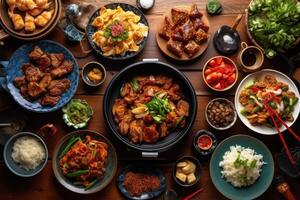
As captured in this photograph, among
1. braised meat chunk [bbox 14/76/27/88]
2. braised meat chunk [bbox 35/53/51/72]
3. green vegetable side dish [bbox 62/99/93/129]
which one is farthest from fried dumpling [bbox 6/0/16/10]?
green vegetable side dish [bbox 62/99/93/129]

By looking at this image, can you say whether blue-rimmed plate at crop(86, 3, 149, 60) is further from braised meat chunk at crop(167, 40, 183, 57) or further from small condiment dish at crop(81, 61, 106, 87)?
braised meat chunk at crop(167, 40, 183, 57)

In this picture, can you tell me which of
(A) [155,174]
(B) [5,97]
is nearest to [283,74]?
(A) [155,174]

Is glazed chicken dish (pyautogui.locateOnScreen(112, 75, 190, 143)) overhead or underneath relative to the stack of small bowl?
underneath

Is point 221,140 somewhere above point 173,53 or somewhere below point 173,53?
below

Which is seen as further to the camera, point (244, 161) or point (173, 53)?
point (173, 53)

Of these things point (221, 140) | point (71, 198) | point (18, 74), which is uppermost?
point (18, 74)

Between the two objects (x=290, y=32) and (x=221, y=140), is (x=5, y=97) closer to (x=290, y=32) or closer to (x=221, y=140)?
(x=221, y=140)

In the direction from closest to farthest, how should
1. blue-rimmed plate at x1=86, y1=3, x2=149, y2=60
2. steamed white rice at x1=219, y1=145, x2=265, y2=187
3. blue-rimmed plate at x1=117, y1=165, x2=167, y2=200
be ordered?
steamed white rice at x1=219, y1=145, x2=265, y2=187
blue-rimmed plate at x1=117, y1=165, x2=167, y2=200
blue-rimmed plate at x1=86, y1=3, x2=149, y2=60
